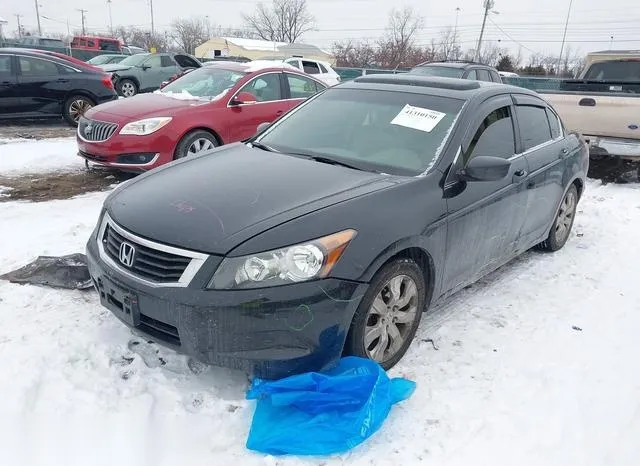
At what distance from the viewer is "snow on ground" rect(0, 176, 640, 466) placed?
2.50 metres

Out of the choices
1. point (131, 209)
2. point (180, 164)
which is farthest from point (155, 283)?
point (180, 164)

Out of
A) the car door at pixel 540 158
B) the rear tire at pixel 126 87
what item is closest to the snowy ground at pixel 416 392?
the car door at pixel 540 158

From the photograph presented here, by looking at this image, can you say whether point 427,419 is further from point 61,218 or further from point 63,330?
point 61,218

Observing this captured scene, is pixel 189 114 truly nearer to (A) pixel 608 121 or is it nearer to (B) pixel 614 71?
(A) pixel 608 121

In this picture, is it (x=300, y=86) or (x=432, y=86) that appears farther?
(x=300, y=86)

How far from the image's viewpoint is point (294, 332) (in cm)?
257

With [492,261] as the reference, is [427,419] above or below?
below

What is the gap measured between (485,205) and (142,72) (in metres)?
15.5

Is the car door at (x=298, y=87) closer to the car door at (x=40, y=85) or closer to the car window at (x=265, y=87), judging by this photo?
the car window at (x=265, y=87)

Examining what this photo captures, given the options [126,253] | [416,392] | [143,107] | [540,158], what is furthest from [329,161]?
[143,107]

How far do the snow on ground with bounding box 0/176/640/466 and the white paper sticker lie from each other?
135 cm

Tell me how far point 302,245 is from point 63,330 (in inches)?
67.0

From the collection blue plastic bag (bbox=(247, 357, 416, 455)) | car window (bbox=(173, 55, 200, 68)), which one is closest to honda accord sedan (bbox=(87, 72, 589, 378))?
blue plastic bag (bbox=(247, 357, 416, 455))

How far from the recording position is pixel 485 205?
3646 millimetres
